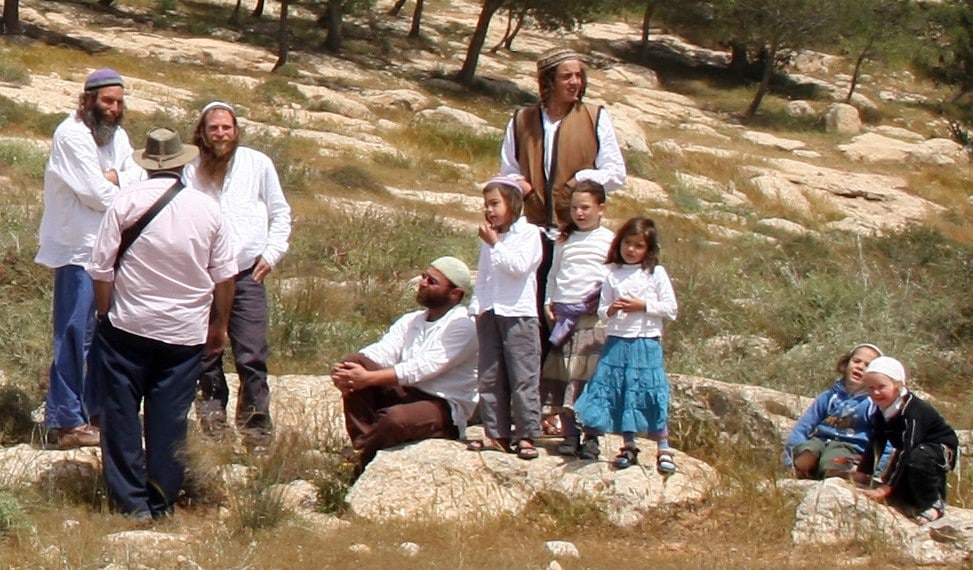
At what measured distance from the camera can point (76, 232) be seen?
5.74 metres

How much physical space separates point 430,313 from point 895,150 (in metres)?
30.8

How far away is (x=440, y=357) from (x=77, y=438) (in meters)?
1.70

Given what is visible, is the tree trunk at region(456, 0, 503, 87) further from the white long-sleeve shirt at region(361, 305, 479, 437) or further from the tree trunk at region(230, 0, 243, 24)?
the white long-sleeve shirt at region(361, 305, 479, 437)

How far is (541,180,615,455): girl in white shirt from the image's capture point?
5848 millimetres

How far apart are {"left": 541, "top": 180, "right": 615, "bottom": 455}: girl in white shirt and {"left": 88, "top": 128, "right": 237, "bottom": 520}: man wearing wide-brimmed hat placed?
1.54 metres

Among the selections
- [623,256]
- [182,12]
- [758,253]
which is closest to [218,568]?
[623,256]

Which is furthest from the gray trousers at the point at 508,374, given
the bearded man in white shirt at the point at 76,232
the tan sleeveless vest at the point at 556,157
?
the bearded man in white shirt at the point at 76,232

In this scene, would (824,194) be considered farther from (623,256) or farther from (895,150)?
(623,256)

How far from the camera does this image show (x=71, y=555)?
4.39 metres

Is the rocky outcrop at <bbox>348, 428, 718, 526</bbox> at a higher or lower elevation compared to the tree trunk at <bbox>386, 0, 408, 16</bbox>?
higher

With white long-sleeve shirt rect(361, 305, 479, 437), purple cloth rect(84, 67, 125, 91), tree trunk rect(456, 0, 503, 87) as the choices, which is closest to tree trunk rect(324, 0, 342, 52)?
tree trunk rect(456, 0, 503, 87)

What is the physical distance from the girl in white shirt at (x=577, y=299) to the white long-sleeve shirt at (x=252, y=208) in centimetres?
137

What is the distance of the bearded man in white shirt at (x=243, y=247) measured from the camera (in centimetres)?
585

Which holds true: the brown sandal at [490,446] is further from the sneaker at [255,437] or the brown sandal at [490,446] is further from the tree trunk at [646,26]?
the tree trunk at [646,26]
